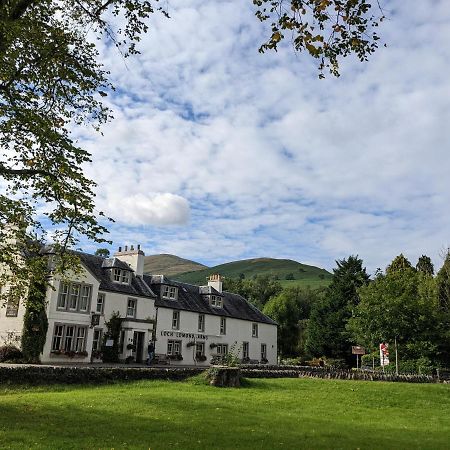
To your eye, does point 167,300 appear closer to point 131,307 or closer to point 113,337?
point 131,307

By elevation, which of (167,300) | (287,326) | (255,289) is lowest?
(287,326)

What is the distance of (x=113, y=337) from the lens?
38.1 meters

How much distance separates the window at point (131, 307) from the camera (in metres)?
40.1

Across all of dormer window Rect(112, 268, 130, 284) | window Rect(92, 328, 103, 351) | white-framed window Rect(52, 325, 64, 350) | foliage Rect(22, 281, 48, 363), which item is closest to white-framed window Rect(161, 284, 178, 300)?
dormer window Rect(112, 268, 130, 284)

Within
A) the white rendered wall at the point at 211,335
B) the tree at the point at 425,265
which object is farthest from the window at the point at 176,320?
the tree at the point at 425,265

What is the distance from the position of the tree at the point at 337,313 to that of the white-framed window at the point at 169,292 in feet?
60.8

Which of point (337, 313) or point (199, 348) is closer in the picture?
point (199, 348)

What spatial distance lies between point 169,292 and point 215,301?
7.06 m

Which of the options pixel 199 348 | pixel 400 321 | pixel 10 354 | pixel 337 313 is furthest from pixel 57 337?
pixel 337 313

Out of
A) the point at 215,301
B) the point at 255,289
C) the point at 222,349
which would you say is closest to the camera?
the point at 222,349

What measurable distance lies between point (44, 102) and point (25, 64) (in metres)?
1.28

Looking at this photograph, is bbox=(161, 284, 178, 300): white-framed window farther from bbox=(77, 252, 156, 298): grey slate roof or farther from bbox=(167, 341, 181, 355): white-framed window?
bbox=(167, 341, 181, 355): white-framed window

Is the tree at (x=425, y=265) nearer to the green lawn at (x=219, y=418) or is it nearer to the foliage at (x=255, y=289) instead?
the foliage at (x=255, y=289)

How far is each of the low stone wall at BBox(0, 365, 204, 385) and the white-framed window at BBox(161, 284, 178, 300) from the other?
A: 18.4 m
